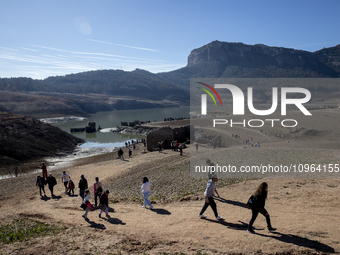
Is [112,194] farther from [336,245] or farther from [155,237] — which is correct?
[336,245]

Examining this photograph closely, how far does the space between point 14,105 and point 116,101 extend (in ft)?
214

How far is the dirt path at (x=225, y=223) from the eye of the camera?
563 centimetres

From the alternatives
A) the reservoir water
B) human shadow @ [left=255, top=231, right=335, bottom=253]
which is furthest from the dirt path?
the reservoir water

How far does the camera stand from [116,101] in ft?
496

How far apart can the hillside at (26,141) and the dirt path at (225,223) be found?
61.5 feet

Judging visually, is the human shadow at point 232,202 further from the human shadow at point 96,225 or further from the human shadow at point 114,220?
the human shadow at point 96,225

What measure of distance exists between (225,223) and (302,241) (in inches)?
79.5

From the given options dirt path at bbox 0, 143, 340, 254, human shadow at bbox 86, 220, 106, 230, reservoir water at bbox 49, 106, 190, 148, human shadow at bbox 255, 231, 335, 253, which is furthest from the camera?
reservoir water at bbox 49, 106, 190, 148

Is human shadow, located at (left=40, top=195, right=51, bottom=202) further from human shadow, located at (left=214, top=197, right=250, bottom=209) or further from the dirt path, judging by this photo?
human shadow, located at (left=214, top=197, right=250, bottom=209)

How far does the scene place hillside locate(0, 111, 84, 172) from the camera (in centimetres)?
2707

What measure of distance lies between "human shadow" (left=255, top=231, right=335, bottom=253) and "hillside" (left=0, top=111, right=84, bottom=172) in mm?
25603

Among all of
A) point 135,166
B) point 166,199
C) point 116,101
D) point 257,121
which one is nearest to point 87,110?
point 116,101

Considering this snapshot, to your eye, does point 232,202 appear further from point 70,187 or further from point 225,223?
point 70,187

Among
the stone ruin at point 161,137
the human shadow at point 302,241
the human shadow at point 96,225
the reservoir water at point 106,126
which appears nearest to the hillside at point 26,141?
the reservoir water at point 106,126
